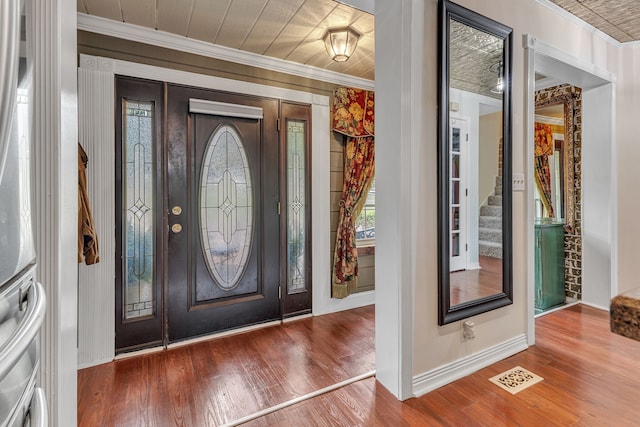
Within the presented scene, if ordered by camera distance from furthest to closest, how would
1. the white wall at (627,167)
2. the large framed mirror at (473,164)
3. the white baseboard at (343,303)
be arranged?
the white baseboard at (343,303), the white wall at (627,167), the large framed mirror at (473,164)

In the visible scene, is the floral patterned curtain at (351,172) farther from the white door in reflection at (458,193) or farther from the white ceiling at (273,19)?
the white door in reflection at (458,193)

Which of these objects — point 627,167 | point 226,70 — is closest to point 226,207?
point 226,70

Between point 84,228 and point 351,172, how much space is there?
7.64ft

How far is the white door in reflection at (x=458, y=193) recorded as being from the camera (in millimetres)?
1913

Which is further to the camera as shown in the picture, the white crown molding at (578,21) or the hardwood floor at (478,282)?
the white crown molding at (578,21)

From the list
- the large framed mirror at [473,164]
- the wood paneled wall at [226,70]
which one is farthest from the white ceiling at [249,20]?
the large framed mirror at [473,164]

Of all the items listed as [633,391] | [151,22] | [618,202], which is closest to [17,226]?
[151,22]

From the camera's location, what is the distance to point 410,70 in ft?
5.56

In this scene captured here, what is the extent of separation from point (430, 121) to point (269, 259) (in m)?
1.85

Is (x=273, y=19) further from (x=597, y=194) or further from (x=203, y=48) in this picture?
(x=597, y=194)

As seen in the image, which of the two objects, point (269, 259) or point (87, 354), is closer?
point (87, 354)

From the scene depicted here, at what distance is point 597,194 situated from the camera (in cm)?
305

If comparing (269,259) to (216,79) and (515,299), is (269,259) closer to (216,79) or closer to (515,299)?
(216,79)

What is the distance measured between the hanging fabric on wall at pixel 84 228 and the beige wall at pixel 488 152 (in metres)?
2.64
